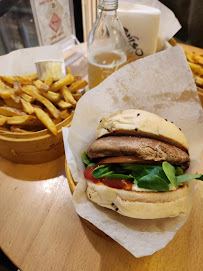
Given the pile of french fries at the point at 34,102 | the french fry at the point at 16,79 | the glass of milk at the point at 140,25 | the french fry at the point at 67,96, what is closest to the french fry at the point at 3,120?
the pile of french fries at the point at 34,102

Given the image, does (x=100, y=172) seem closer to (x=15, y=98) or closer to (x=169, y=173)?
(x=169, y=173)

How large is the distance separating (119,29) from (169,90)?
78 cm

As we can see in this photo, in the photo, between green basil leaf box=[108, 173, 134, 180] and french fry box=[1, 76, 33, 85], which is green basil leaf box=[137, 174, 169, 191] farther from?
french fry box=[1, 76, 33, 85]

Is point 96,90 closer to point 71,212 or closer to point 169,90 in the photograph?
point 169,90

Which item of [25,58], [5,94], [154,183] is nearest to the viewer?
[154,183]

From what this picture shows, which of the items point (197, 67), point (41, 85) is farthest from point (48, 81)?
point (197, 67)

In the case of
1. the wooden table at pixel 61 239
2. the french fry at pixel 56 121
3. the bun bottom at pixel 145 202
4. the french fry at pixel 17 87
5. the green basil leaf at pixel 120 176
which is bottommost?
the wooden table at pixel 61 239

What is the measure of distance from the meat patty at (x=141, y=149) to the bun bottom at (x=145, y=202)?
0.13 meters

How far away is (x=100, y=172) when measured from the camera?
0.91 meters

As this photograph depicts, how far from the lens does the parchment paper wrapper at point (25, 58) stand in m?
1.54

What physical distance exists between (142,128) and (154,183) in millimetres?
242

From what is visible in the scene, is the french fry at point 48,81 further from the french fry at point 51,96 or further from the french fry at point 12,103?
the french fry at point 12,103

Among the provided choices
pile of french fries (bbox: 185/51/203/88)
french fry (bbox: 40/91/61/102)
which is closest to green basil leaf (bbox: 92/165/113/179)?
french fry (bbox: 40/91/61/102)

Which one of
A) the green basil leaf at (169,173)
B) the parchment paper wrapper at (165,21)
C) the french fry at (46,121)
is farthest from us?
the parchment paper wrapper at (165,21)
